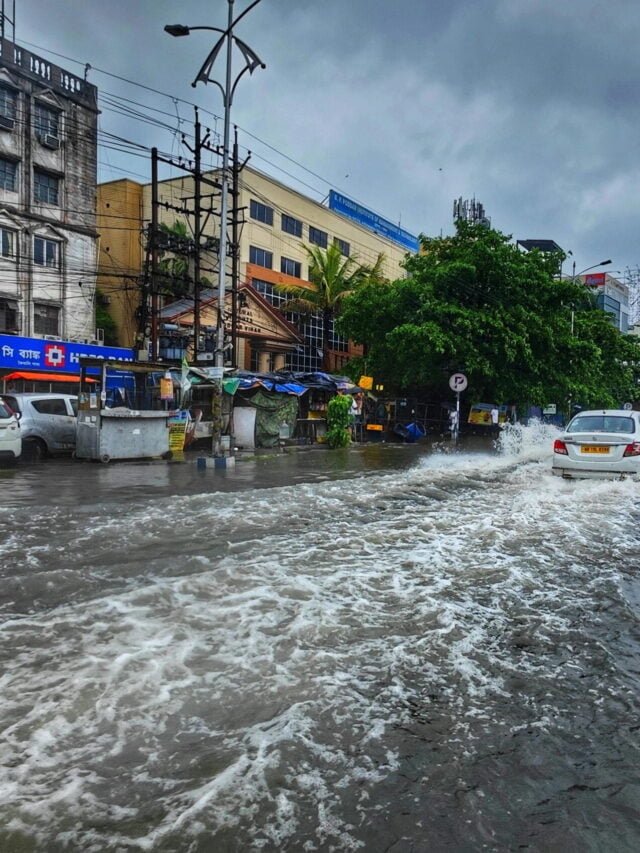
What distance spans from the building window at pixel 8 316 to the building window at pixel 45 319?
799 mm

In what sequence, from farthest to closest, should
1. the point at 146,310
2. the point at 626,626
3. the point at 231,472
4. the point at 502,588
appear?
the point at 146,310, the point at 231,472, the point at 502,588, the point at 626,626

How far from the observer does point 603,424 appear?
37.2 ft

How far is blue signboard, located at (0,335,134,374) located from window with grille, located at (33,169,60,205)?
720 centimetres

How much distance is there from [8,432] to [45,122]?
2019 centimetres

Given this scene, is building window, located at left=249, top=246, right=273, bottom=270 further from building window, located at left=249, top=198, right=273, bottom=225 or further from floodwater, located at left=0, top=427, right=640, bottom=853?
floodwater, located at left=0, top=427, right=640, bottom=853

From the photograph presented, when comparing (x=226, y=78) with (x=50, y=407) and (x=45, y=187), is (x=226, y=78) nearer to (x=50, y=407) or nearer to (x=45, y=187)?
(x=50, y=407)

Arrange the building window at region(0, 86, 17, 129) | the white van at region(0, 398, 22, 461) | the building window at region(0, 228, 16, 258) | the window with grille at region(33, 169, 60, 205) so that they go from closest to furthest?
the white van at region(0, 398, 22, 461)
the building window at region(0, 228, 16, 258)
the building window at region(0, 86, 17, 129)
the window with grille at region(33, 169, 60, 205)

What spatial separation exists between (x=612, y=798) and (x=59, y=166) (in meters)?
30.7

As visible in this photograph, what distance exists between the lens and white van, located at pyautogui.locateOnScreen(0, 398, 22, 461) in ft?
40.2

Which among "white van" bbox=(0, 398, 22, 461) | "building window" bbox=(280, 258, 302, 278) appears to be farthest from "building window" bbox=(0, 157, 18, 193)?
"white van" bbox=(0, 398, 22, 461)

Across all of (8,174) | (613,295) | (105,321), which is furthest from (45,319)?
(613,295)

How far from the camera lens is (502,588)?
193 inches

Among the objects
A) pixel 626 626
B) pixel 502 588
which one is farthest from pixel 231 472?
pixel 626 626

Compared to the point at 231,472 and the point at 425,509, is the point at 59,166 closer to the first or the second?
the point at 231,472
